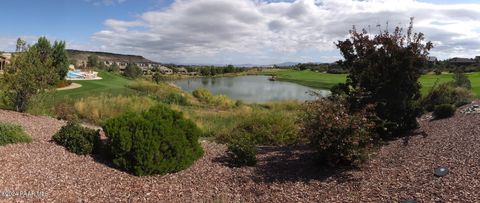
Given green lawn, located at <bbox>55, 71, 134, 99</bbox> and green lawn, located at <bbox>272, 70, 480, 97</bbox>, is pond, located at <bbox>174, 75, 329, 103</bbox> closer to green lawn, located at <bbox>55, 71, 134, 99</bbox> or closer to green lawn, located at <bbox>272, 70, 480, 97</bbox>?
green lawn, located at <bbox>272, 70, 480, 97</bbox>

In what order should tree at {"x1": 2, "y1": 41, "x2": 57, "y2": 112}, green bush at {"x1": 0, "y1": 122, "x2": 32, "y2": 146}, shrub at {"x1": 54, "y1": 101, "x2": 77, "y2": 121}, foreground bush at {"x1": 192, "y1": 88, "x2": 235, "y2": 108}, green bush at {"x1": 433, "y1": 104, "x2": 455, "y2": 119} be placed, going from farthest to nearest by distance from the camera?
foreground bush at {"x1": 192, "y1": 88, "x2": 235, "y2": 108} < shrub at {"x1": 54, "y1": 101, "x2": 77, "y2": 121} < tree at {"x1": 2, "y1": 41, "x2": 57, "y2": 112} < green bush at {"x1": 433, "y1": 104, "x2": 455, "y2": 119} < green bush at {"x1": 0, "y1": 122, "x2": 32, "y2": 146}

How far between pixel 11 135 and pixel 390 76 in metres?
8.45

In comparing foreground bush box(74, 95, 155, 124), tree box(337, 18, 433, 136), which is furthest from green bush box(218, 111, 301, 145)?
foreground bush box(74, 95, 155, 124)

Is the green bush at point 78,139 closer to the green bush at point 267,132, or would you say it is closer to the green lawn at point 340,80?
the green bush at point 267,132

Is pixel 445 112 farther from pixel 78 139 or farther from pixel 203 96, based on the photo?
pixel 203 96

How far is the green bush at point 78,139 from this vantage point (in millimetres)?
7957

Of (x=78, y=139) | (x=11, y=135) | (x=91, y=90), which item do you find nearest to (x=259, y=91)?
(x=91, y=90)

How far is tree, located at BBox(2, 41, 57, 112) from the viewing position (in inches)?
483

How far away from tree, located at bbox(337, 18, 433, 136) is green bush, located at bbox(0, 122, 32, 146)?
715 cm

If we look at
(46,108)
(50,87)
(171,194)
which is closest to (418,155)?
(171,194)

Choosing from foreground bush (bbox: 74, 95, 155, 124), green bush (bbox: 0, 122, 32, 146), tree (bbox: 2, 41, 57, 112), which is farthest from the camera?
foreground bush (bbox: 74, 95, 155, 124)

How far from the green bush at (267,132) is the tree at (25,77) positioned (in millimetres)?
5965

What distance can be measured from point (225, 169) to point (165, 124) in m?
1.45

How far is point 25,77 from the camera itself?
40.2 ft
